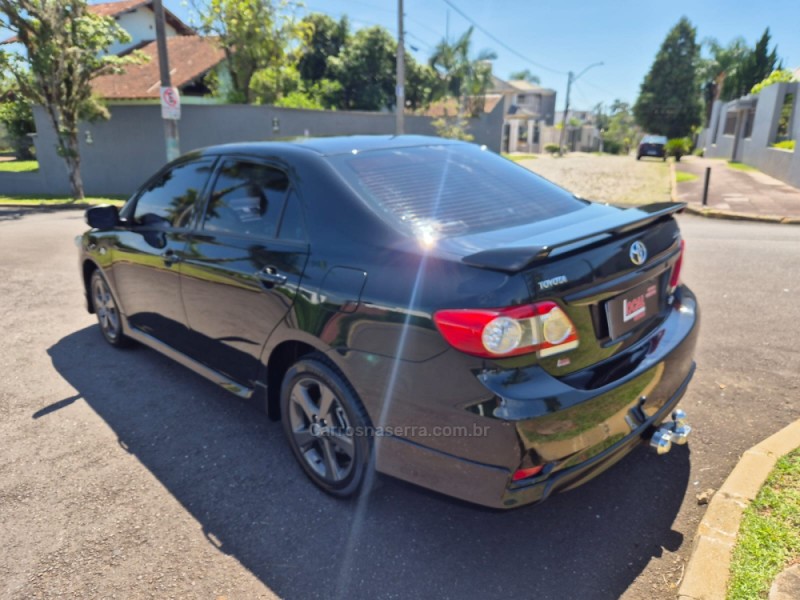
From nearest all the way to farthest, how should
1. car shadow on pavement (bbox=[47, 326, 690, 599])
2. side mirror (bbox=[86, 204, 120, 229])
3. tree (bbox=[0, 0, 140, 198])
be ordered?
car shadow on pavement (bbox=[47, 326, 690, 599])
side mirror (bbox=[86, 204, 120, 229])
tree (bbox=[0, 0, 140, 198])

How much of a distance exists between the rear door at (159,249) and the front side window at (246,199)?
0.20 m

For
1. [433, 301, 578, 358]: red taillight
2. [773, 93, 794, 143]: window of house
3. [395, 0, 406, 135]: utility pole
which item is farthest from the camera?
[773, 93, 794, 143]: window of house

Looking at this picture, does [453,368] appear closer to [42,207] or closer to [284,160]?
[284,160]

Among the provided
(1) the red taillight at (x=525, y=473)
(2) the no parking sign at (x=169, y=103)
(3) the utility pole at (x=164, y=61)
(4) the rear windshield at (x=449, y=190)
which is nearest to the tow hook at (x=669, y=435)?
(1) the red taillight at (x=525, y=473)

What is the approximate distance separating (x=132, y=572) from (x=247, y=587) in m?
0.52

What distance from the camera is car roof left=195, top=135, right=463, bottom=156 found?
313cm

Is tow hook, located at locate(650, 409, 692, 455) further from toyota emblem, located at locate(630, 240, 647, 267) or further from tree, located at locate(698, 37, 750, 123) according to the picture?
tree, located at locate(698, 37, 750, 123)

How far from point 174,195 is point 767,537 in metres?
3.78

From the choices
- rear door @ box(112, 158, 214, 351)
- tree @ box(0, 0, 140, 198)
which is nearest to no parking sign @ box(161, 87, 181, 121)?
tree @ box(0, 0, 140, 198)

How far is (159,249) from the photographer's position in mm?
3807

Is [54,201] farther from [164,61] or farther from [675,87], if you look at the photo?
[675,87]

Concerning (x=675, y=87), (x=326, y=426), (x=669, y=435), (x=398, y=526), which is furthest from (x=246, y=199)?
(x=675, y=87)

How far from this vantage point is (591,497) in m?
2.84

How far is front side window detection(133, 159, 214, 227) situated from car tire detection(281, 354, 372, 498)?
4.76ft
